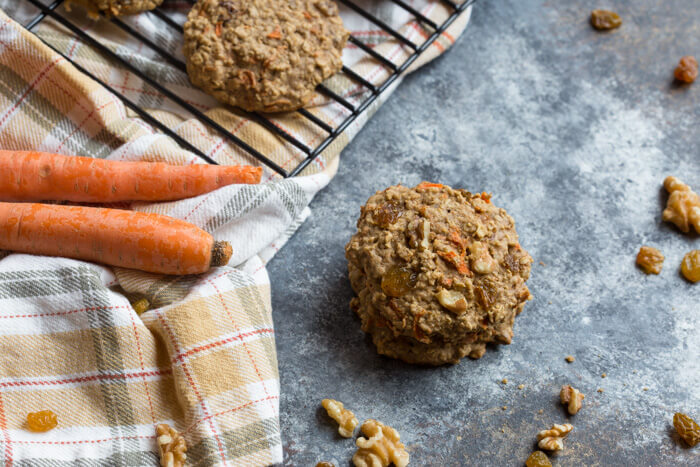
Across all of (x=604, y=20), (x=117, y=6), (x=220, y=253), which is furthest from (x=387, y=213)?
(x=604, y=20)

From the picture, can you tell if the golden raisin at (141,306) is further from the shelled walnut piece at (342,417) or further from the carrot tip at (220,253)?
the shelled walnut piece at (342,417)

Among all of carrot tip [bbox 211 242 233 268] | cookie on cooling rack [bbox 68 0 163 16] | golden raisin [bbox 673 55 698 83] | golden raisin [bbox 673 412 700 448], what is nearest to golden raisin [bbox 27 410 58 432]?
carrot tip [bbox 211 242 233 268]

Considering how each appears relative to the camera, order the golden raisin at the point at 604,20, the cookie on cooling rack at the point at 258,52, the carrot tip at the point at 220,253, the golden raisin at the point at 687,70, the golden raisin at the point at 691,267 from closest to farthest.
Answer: the carrot tip at the point at 220,253 → the cookie on cooling rack at the point at 258,52 → the golden raisin at the point at 691,267 → the golden raisin at the point at 687,70 → the golden raisin at the point at 604,20

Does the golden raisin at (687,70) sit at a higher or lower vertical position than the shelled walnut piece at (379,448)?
higher

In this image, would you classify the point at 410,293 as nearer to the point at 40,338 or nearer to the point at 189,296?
the point at 189,296

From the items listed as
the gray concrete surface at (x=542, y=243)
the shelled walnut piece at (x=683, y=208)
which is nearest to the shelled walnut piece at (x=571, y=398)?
the gray concrete surface at (x=542, y=243)
